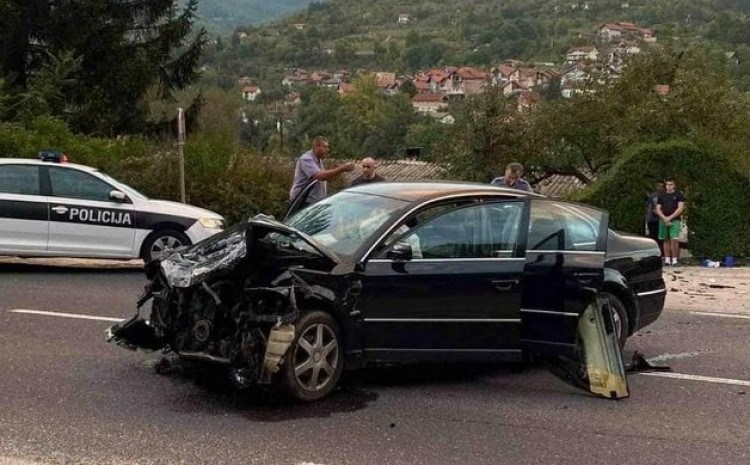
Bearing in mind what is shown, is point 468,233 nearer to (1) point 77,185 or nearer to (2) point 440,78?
(1) point 77,185

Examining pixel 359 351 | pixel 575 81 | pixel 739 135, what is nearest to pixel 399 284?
pixel 359 351

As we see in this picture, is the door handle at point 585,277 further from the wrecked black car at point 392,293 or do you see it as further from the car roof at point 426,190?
the car roof at point 426,190

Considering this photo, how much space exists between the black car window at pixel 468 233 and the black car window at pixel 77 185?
683 centimetres

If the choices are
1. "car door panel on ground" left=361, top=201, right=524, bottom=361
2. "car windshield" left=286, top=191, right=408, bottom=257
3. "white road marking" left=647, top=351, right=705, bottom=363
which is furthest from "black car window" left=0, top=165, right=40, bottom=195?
"white road marking" left=647, top=351, right=705, bottom=363

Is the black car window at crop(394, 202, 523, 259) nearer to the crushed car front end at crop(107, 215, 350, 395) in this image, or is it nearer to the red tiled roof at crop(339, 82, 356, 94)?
the crushed car front end at crop(107, 215, 350, 395)

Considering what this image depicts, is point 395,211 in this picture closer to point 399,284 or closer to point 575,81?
point 399,284

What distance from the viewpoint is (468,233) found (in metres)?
6.63

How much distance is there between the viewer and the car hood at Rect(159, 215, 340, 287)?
5.94 metres

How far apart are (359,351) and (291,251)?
2.74 ft

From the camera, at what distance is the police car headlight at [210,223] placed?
12352 millimetres

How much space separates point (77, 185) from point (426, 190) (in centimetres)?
672

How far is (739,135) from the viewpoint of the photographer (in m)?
30.2

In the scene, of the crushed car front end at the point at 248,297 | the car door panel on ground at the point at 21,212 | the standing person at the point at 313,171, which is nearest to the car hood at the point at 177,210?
the car door panel on ground at the point at 21,212

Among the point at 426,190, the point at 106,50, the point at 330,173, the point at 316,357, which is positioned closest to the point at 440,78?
the point at 106,50
